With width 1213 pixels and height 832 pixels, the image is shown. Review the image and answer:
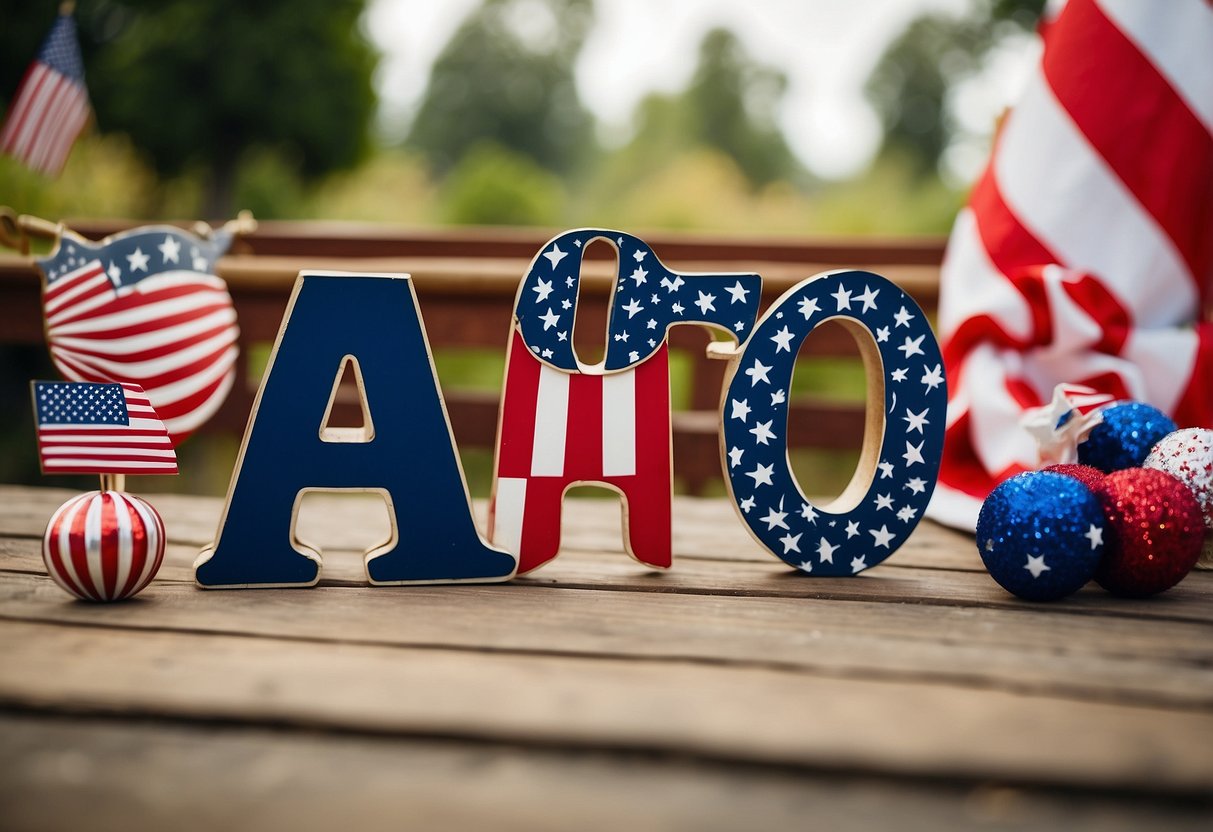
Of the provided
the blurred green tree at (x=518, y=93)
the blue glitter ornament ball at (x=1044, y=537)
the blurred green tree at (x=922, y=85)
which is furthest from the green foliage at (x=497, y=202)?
the blurred green tree at (x=518, y=93)

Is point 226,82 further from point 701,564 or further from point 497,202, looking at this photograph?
point 701,564

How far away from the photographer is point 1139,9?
163 cm

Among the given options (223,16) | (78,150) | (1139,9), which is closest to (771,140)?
(223,16)

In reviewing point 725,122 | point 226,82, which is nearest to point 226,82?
point 226,82

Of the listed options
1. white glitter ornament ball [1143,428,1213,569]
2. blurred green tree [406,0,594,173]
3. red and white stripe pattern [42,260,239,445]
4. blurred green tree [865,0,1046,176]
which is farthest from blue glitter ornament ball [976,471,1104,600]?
blurred green tree [406,0,594,173]

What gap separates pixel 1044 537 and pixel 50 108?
1642mm

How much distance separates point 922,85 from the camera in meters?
12.3

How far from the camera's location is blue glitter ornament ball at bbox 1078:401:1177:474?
4.33ft

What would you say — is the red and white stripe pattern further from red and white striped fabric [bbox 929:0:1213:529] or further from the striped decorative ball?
red and white striped fabric [bbox 929:0:1213:529]

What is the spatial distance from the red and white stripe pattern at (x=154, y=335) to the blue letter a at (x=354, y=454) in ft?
0.88

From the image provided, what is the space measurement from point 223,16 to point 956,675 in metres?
5.40

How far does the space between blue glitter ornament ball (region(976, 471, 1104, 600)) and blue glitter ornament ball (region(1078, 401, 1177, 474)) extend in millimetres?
249

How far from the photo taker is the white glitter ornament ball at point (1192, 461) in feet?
4.00

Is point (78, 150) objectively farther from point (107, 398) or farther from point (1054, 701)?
point (1054, 701)
